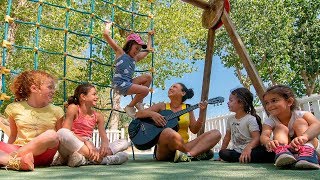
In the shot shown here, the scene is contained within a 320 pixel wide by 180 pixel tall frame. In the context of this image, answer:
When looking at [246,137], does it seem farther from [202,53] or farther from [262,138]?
[202,53]

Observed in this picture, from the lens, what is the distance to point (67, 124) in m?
2.46

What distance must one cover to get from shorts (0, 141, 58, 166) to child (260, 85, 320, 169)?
4.16ft

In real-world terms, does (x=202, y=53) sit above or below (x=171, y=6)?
below

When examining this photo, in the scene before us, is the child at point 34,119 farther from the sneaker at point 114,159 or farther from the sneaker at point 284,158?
the sneaker at point 284,158

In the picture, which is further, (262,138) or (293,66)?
(293,66)

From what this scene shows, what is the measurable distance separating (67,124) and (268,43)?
1211 cm

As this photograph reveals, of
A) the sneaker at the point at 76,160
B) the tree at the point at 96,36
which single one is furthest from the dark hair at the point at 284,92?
the tree at the point at 96,36

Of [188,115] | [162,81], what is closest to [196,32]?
[162,81]

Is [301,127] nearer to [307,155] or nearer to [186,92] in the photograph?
[307,155]

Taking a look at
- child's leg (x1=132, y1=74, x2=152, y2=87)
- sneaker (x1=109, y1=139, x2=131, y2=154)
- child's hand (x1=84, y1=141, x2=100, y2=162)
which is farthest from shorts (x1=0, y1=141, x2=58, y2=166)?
child's leg (x1=132, y1=74, x2=152, y2=87)

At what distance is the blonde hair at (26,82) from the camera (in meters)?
2.33

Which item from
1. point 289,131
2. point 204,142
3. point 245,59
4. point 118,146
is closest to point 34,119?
point 118,146

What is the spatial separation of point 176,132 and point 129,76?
0.90 m

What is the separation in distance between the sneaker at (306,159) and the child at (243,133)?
487 mm
